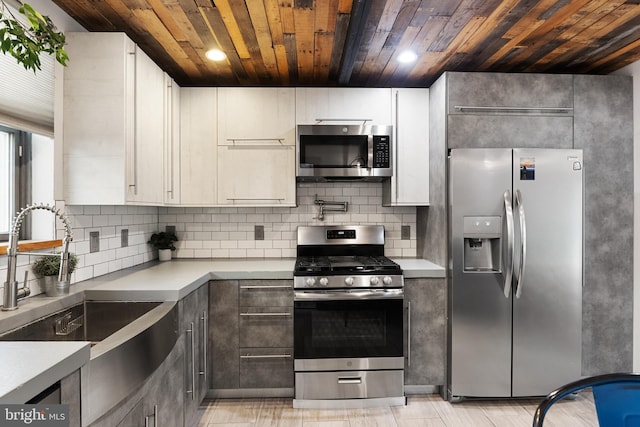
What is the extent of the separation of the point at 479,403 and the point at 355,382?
34.7 inches

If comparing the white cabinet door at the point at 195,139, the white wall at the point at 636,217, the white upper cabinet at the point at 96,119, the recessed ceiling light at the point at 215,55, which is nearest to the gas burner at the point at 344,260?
the white cabinet door at the point at 195,139

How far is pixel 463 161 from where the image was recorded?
273cm

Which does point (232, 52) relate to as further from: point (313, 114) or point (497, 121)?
point (497, 121)

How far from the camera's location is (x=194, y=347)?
243 centimetres

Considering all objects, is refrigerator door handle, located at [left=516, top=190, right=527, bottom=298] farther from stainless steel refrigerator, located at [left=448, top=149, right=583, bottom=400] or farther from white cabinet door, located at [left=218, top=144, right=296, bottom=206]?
white cabinet door, located at [left=218, top=144, right=296, bottom=206]

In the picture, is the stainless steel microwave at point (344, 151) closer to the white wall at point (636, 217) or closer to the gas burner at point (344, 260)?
the gas burner at point (344, 260)

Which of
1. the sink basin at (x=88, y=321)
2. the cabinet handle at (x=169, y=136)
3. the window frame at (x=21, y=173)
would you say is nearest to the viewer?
the sink basin at (x=88, y=321)

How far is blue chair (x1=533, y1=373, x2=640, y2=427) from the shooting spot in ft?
3.33

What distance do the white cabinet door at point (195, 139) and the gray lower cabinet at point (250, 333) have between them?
0.84m

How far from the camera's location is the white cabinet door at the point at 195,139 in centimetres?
314

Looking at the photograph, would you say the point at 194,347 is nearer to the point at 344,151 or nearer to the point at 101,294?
the point at 101,294

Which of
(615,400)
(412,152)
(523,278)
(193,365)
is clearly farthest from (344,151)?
(615,400)

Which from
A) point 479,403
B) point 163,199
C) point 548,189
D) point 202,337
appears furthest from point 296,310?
point 548,189

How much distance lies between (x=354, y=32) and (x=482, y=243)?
1.64 m
